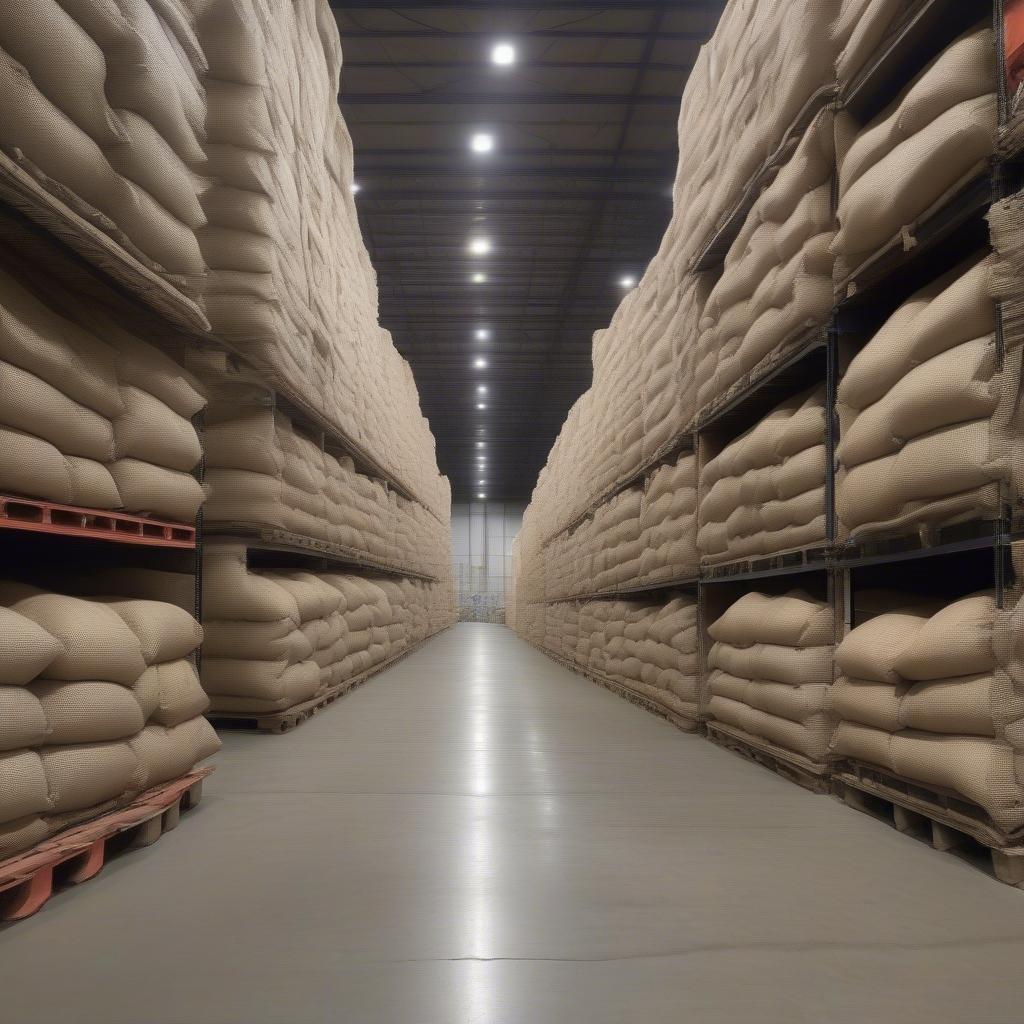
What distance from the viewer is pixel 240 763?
153 inches

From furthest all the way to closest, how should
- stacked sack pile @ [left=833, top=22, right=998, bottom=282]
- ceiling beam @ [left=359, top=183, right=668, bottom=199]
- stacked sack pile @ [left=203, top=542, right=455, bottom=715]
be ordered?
ceiling beam @ [left=359, top=183, right=668, bottom=199]
stacked sack pile @ [left=203, top=542, right=455, bottom=715]
stacked sack pile @ [left=833, top=22, right=998, bottom=282]

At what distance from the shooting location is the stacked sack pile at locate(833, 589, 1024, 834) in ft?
7.04

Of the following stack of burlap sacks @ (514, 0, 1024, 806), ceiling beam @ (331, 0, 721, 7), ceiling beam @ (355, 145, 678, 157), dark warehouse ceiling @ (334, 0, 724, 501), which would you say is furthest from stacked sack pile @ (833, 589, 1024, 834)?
ceiling beam @ (355, 145, 678, 157)

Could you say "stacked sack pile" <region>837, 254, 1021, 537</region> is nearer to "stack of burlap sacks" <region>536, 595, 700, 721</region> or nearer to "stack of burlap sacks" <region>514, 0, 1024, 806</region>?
"stack of burlap sacks" <region>514, 0, 1024, 806</region>

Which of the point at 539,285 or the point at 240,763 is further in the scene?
the point at 539,285

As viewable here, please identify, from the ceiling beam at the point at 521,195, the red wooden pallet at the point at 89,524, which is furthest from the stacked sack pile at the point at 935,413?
the ceiling beam at the point at 521,195

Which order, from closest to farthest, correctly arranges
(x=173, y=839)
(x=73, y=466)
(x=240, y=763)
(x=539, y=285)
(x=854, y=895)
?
(x=854, y=895) → (x=73, y=466) → (x=173, y=839) → (x=240, y=763) → (x=539, y=285)

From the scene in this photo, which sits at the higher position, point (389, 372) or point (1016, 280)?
point (389, 372)

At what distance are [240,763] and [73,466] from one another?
2029 millimetres

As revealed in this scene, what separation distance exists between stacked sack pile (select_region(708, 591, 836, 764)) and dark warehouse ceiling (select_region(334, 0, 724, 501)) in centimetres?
718

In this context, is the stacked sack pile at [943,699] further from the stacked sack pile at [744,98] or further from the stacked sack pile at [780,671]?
the stacked sack pile at [744,98]

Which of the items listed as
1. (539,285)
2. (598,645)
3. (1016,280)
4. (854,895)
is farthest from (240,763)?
(539,285)

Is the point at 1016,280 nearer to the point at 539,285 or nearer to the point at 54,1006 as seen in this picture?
the point at 54,1006

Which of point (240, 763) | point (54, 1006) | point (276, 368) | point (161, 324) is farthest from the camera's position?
point (276, 368)
